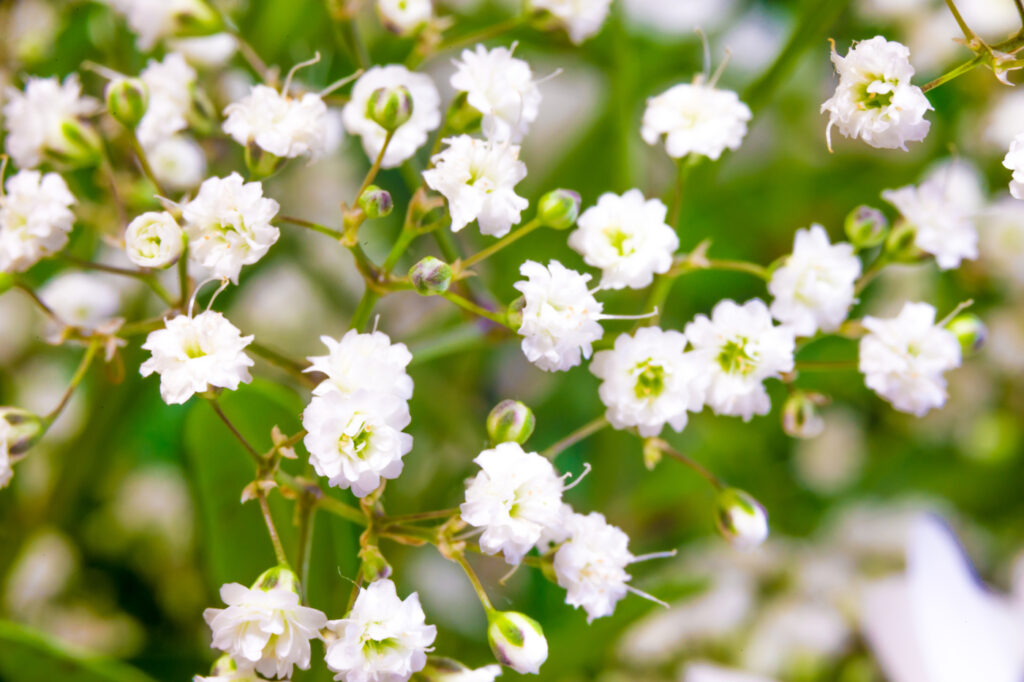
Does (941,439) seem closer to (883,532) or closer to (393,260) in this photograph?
(883,532)

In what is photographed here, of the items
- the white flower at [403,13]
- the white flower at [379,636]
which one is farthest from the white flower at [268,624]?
the white flower at [403,13]

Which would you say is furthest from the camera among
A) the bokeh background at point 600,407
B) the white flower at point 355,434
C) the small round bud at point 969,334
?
the bokeh background at point 600,407

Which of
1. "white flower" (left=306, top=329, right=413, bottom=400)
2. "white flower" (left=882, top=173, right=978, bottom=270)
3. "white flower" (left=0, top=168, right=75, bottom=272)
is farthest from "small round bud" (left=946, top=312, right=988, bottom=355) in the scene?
"white flower" (left=0, top=168, right=75, bottom=272)

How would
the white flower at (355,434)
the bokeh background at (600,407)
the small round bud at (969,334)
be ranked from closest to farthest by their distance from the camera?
1. the white flower at (355,434)
2. the small round bud at (969,334)
3. the bokeh background at (600,407)

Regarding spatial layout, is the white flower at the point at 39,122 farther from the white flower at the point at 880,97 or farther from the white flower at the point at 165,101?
the white flower at the point at 880,97

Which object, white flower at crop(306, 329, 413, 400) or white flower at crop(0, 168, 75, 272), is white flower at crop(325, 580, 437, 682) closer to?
white flower at crop(306, 329, 413, 400)

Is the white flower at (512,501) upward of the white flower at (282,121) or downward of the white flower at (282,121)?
downward

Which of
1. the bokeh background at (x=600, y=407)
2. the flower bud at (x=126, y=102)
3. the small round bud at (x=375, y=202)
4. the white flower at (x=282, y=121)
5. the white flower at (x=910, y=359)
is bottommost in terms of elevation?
the bokeh background at (x=600, y=407)
